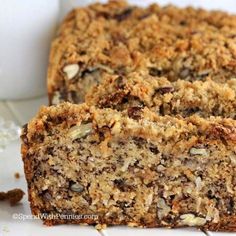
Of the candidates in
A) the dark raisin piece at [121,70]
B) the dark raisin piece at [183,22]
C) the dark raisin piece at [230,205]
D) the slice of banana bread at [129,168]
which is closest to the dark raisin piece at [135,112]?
the slice of banana bread at [129,168]

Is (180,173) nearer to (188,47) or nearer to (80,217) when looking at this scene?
(80,217)

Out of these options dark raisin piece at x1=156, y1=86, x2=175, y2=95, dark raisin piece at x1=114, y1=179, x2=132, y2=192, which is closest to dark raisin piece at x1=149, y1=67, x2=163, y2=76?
dark raisin piece at x1=156, y1=86, x2=175, y2=95

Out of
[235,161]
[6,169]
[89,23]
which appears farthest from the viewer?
[89,23]

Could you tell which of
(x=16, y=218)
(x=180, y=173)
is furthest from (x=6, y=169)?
(x=180, y=173)

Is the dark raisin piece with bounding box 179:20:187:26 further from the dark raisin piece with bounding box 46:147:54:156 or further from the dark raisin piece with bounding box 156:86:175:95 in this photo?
the dark raisin piece with bounding box 46:147:54:156

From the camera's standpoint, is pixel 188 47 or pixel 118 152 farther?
pixel 188 47

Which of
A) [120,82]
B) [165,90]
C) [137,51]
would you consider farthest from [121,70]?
[165,90]

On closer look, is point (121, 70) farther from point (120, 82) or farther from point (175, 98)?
point (175, 98)
